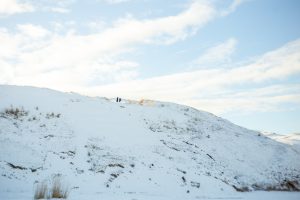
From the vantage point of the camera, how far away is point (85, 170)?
62.2ft

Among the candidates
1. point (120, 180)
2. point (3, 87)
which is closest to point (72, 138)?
point (120, 180)

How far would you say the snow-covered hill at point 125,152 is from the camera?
17734 mm

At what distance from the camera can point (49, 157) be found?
19.3 meters

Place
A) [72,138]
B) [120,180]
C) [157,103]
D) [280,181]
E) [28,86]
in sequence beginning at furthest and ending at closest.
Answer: [157,103]
[28,86]
[280,181]
[72,138]
[120,180]

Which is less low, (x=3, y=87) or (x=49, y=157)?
(x=3, y=87)

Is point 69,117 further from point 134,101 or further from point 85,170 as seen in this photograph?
point 134,101

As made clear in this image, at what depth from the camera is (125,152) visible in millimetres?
22234

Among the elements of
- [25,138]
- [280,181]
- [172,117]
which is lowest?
[280,181]

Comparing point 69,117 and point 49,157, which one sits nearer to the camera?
point 49,157

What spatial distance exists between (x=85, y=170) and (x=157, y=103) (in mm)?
21045

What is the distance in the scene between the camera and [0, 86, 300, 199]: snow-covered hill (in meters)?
17.7

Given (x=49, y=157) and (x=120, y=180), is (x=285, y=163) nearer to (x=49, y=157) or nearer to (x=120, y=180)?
(x=120, y=180)

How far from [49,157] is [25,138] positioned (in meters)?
2.55

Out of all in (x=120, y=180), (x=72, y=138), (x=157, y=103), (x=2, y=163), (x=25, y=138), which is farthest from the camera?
→ (x=157, y=103)
